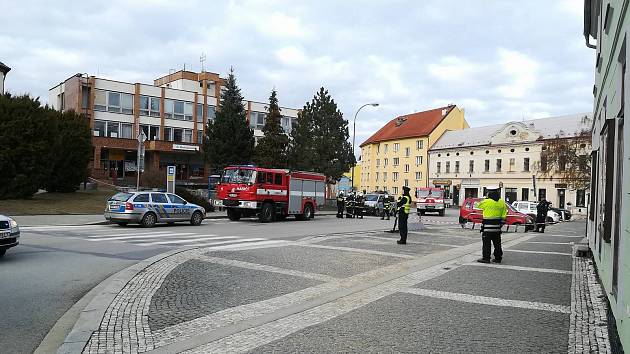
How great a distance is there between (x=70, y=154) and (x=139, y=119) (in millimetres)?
24904

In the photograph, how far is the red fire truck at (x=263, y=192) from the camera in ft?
82.9

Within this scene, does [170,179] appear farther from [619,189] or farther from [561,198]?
[561,198]

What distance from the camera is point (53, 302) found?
723cm

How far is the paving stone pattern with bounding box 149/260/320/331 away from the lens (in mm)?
6703

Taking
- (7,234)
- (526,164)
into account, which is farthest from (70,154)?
(526,164)

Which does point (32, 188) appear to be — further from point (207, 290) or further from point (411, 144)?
point (411, 144)

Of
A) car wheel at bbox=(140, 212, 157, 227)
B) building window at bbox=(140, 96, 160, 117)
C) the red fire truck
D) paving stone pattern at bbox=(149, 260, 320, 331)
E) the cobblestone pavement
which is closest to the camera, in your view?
the cobblestone pavement

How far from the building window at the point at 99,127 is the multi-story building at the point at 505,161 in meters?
44.0

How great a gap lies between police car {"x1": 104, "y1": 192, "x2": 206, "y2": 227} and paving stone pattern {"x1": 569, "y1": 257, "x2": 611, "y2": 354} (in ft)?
51.2

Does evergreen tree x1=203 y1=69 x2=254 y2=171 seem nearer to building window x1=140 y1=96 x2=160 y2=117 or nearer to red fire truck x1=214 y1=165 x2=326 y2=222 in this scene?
building window x1=140 y1=96 x2=160 y2=117

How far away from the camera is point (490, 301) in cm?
769

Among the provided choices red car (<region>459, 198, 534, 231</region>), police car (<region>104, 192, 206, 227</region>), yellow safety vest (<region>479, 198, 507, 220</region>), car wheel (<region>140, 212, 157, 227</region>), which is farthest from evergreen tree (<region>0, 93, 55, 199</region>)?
yellow safety vest (<region>479, 198, 507, 220</region>)

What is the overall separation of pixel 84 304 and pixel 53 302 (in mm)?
536

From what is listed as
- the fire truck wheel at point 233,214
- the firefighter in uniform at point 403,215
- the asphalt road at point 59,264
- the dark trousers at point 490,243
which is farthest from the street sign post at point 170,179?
the dark trousers at point 490,243
